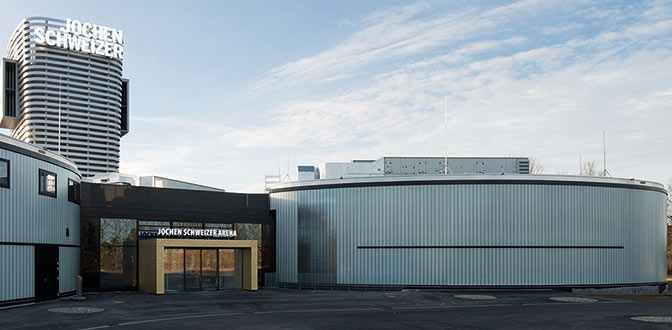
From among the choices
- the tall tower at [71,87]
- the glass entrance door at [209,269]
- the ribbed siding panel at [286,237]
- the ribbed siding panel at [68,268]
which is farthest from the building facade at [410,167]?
the tall tower at [71,87]

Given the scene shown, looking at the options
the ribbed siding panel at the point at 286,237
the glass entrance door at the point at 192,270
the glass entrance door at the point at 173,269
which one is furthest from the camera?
the ribbed siding panel at the point at 286,237

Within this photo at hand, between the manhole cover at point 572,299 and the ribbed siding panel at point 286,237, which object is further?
the ribbed siding panel at point 286,237

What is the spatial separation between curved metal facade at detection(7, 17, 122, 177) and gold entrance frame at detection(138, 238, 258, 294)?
315 feet

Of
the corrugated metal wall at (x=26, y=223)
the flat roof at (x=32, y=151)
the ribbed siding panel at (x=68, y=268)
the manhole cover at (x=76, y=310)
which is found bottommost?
the manhole cover at (x=76, y=310)

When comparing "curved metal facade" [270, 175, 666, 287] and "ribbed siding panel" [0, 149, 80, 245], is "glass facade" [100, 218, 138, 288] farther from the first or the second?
"curved metal facade" [270, 175, 666, 287]

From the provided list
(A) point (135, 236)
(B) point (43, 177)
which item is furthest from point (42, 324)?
(A) point (135, 236)

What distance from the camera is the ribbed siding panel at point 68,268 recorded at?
29667mm

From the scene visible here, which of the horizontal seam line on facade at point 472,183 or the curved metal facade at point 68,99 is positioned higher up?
the curved metal facade at point 68,99

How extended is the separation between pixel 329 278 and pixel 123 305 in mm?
13577

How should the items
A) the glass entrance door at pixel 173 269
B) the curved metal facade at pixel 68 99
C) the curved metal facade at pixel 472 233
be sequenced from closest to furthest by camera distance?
the glass entrance door at pixel 173 269 → the curved metal facade at pixel 472 233 → the curved metal facade at pixel 68 99

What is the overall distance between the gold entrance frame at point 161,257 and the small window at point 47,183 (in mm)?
5886

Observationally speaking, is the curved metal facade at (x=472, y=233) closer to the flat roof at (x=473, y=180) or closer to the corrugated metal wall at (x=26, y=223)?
the flat roof at (x=473, y=180)

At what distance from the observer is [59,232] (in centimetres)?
2983

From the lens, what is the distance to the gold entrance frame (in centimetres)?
3262
